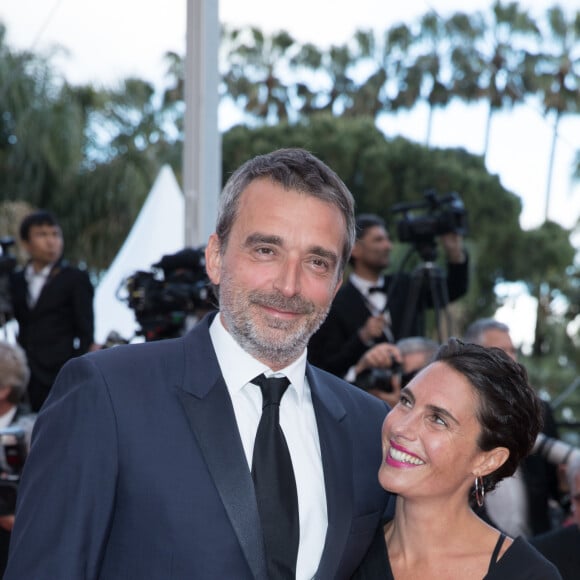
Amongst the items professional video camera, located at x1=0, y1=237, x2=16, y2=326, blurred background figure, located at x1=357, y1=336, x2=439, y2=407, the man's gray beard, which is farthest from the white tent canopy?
the man's gray beard

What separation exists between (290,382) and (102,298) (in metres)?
6.02

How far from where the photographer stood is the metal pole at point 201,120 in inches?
189

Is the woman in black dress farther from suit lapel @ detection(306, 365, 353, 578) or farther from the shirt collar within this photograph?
the shirt collar

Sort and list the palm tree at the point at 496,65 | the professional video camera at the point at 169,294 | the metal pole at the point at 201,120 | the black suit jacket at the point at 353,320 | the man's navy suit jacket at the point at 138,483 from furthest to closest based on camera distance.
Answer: the palm tree at the point at 496,65, the metal pole at the point at 201,120, the black suit jacket at the point at 353,320, the professional video camera at the point at 169,294, the man's navy suit jacket at the point at 138,483

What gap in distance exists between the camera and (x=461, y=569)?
2207 millimetres

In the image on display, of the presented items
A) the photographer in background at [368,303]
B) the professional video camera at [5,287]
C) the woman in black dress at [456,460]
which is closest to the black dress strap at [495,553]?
the woman in black dress at [456,460]

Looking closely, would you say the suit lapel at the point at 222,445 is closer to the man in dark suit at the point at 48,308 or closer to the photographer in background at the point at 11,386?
the photographer in background at the point at 11,386

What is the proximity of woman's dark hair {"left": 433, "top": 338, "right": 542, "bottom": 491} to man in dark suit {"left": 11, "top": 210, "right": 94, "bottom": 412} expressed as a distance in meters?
2.86

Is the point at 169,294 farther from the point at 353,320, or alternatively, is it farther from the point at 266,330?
the point at 266,330

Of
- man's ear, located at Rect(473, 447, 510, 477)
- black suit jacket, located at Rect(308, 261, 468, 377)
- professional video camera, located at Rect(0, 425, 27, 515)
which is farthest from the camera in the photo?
black suit jacket, located at Rect(308, 261, 468, 377)

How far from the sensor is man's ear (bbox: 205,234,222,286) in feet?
6.61

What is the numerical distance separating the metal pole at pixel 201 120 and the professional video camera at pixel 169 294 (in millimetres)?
722

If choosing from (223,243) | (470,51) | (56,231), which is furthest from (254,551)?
(470,51)

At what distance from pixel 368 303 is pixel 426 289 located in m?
0.29
